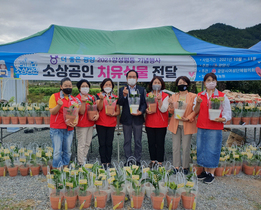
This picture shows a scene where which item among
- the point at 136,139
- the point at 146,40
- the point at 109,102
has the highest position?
the point at 146,40

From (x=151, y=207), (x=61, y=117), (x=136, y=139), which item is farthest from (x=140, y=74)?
(x=151, y=207)

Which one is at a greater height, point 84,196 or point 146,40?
point 146,40

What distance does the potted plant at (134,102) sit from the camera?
356 centimetres

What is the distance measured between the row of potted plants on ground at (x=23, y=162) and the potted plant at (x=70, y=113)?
3.16 ft

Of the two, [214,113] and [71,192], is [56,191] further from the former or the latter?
[214,113]

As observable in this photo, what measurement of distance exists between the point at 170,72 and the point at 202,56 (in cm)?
77

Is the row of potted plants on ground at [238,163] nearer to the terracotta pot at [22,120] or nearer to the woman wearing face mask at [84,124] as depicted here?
the woman wearing face mask at [84,124]

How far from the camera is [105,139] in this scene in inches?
151

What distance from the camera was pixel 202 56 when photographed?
14.5ft

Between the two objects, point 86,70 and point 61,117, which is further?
point 86,70

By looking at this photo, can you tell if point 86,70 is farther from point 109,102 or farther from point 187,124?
point 187,124

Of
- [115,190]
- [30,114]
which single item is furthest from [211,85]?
[30,114]

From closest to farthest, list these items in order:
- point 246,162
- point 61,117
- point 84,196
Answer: point 84,196, point 61,117, point 246,162

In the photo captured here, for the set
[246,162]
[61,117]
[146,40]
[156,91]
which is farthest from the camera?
[146,40]
